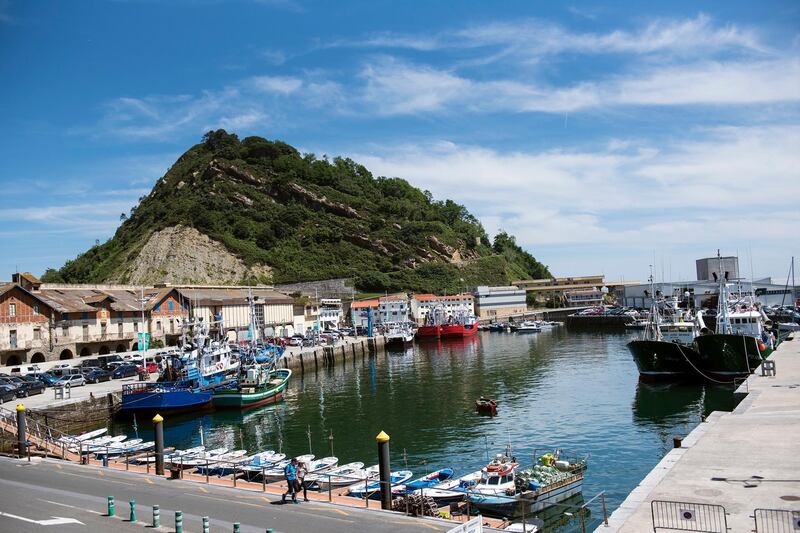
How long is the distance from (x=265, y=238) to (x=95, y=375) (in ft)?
340

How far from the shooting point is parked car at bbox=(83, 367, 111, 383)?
188ft

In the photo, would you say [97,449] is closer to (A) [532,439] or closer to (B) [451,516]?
(B) [451,516]

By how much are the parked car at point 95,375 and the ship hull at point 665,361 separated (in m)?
50.3

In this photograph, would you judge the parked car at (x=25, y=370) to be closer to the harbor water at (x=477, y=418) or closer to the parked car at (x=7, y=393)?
the parked car at (x=7, y=393)

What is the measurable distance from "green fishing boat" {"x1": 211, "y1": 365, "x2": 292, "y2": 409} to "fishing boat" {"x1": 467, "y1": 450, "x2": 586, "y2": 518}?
31.6 meters

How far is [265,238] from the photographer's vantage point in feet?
525

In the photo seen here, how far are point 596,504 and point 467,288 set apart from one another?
14551cm

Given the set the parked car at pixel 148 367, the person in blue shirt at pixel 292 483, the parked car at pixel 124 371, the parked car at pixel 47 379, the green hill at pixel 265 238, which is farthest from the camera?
the green hill at pixel 265 238

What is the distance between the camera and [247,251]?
14912 centimetres

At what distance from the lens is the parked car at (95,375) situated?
188 feet

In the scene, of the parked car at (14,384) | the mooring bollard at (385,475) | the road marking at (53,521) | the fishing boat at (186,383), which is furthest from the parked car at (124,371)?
the mooring bollard at (385,475)

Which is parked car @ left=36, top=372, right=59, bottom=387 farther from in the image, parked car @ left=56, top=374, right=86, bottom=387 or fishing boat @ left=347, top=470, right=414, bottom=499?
fishing boat @ left=347, top=470, right=414, bottom=499

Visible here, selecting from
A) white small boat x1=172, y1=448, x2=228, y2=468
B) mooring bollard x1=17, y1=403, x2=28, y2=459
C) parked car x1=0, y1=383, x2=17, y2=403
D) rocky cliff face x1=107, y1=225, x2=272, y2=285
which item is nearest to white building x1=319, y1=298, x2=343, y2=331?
rocky cliff face x1=107, y1=225, x2=272, y2=285

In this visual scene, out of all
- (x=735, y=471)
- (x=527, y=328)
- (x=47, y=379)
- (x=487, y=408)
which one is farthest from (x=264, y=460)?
(x=527, y=328)
